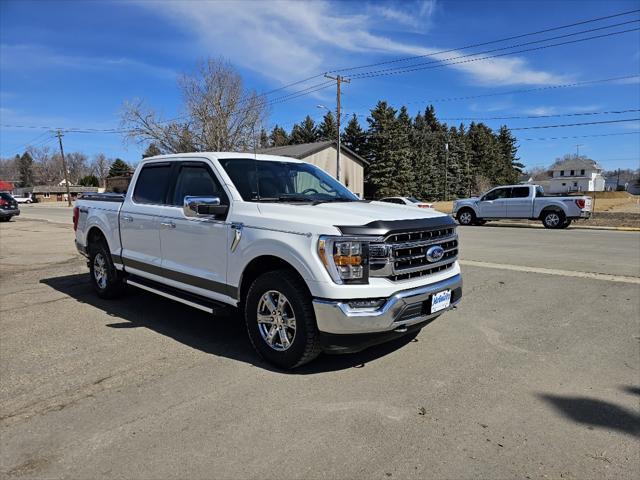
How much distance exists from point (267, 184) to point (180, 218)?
103cm

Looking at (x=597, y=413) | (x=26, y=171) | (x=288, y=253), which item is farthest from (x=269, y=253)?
(x=26, y=171)

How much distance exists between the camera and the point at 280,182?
4996 millimetres

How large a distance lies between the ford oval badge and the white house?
124m

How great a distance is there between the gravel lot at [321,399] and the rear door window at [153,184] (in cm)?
146

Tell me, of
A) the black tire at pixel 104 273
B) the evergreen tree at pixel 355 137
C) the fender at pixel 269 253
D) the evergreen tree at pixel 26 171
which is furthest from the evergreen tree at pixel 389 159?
the evergreen tree at pixel 26 171

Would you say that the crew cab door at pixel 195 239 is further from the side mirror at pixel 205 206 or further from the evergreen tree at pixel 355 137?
the evergreen tree at pixel 355 137

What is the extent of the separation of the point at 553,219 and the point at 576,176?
11467cm

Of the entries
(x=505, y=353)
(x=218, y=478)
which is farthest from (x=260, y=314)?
(x=505, y=353)

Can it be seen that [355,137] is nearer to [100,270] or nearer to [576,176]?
[100,270]

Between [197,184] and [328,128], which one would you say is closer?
[197,184]

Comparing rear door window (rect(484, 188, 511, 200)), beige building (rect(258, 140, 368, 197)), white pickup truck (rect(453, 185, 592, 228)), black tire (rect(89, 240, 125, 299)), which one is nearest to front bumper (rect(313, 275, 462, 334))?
black tire (rect(89, 240, 125, 299))

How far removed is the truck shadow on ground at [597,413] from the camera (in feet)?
10.5

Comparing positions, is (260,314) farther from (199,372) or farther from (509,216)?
Result: (509,216)

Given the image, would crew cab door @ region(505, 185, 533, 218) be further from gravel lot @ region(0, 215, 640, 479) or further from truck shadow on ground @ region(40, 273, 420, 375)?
truck shadow on ground @ region(40, 273, 420, 375)
